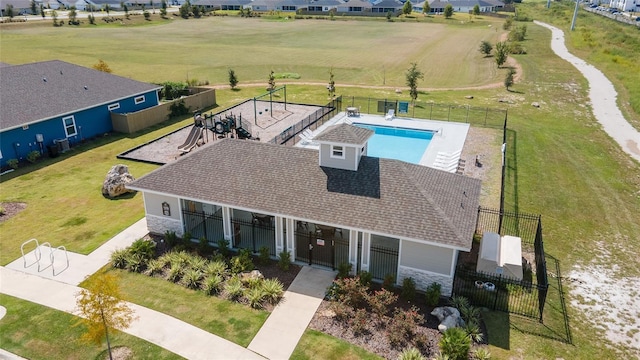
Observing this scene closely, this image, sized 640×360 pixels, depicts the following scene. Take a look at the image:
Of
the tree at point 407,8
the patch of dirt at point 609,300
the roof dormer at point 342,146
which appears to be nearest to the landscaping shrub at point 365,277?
the roof dormer at point 342,146

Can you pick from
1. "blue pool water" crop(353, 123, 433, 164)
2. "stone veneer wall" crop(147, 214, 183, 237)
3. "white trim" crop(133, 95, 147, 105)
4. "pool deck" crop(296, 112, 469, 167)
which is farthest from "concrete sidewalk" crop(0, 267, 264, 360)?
"white trim" crop(133, 95, 147, 105)

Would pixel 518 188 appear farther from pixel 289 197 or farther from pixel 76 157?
pixel 76 157

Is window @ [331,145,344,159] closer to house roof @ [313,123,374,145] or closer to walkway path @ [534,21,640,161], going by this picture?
house roof @ [313,123,374,145]

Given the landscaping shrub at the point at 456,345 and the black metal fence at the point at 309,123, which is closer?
the landscaping shrub at the point at 456,345

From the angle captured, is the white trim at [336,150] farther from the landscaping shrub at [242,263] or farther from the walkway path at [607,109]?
the walkway path at [607,109]

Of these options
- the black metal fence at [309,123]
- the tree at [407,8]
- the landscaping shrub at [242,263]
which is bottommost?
the landscaping shrub at [242,263]

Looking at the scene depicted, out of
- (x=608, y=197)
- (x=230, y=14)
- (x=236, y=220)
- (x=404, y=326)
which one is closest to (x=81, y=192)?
(x=236, y=220)

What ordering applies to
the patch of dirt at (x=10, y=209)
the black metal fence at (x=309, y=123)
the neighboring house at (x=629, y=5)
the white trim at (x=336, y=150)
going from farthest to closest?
1. the neighboring house at (x=629, y=5)
2. the black metal fence at (x=309, y=123)
3. the patch of dirt at (x=10, y=209)
4. the white trim at (x=336, y=150)
